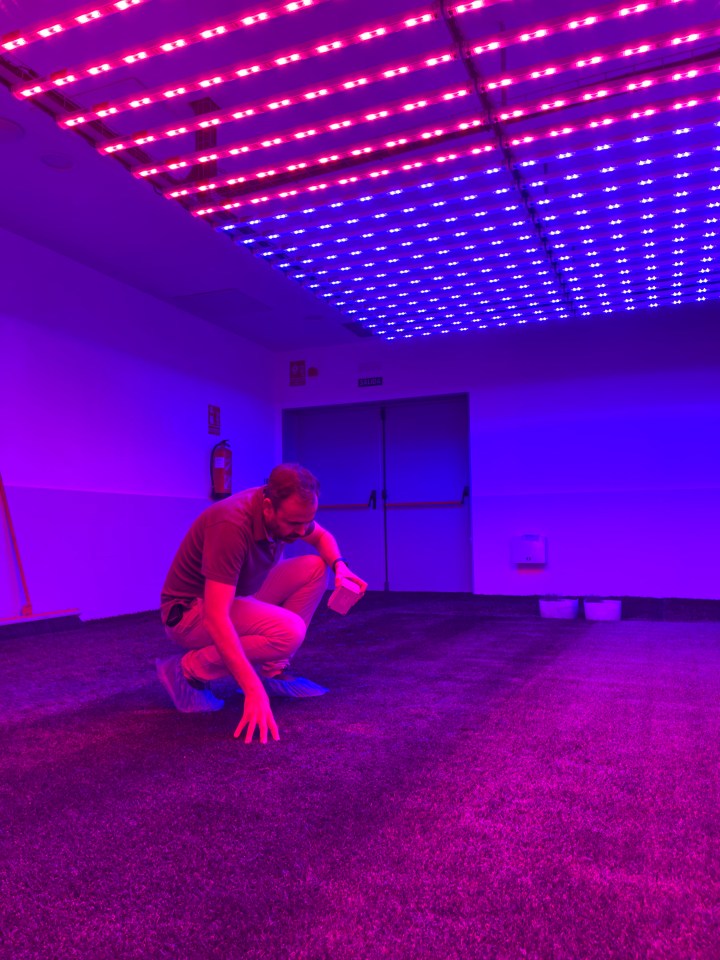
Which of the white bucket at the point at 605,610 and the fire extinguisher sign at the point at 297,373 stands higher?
the fire extinguisher sign at the point at 297,373

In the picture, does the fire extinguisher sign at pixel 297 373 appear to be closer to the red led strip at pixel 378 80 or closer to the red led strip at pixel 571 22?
the red led strip at pixel 378 80

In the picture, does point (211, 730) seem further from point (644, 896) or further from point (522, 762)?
point (644, 896)

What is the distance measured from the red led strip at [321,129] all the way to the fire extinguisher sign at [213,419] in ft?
11.0

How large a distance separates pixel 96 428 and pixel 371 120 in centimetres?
350

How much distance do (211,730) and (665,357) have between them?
5899 mm

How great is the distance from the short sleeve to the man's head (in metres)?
0.11

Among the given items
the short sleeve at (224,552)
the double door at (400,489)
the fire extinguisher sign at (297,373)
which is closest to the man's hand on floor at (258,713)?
the short sleeve at (224,552)

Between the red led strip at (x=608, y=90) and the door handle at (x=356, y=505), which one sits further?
the door handle at (x=356, y=505)

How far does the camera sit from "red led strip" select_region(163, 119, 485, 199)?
3.36m

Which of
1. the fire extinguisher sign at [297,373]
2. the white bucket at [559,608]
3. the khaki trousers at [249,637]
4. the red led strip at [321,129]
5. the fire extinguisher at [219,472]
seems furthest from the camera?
the fire extinguisher sign at [297,373]

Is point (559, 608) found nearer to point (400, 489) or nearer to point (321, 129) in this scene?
point (400, 489)

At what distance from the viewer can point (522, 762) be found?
1.75 metres

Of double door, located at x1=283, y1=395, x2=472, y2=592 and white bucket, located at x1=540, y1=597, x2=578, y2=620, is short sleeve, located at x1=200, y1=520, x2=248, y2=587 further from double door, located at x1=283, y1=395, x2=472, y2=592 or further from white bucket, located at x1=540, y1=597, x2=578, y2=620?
double door, located at x1=283, y1=395, x2=472, y2=592

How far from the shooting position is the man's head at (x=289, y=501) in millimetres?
1963
